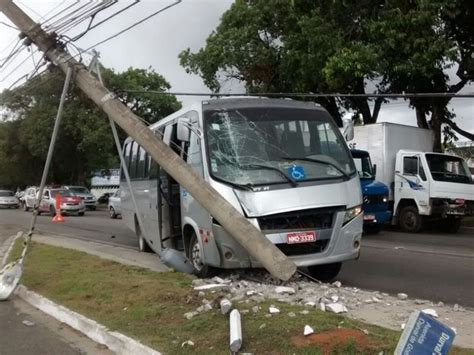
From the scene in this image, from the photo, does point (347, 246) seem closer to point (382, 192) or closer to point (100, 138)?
point (382, 192)

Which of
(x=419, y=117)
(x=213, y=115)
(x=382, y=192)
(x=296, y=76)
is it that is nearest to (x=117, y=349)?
(x=213, y=115)

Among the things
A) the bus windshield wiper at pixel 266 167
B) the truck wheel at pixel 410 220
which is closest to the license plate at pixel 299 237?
the bus windshield wiper at pixel 266 167

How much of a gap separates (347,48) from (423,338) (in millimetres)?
15519

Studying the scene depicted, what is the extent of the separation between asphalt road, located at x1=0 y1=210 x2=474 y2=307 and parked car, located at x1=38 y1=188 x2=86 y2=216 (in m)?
16.0

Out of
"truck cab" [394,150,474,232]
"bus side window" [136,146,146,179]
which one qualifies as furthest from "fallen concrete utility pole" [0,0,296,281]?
"truck cab" [394,150,474,232]

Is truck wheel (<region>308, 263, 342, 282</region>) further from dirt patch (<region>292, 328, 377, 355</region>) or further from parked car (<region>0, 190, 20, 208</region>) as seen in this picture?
parked car (<region>0, 190, 20, 208</region>)

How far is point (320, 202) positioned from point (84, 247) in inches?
345

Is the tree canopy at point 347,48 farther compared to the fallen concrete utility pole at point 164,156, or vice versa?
the tree canopy at point 347,48

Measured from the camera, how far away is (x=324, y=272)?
913 cm

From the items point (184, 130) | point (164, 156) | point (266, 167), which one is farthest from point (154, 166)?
point (266, 167)

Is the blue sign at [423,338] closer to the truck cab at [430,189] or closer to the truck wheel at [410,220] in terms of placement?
the truck cab at [430,189]

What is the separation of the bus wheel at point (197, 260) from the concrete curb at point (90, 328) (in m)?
2.08

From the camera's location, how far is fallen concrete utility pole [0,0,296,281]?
7.42 meters

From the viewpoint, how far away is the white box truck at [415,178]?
16.7 metres
